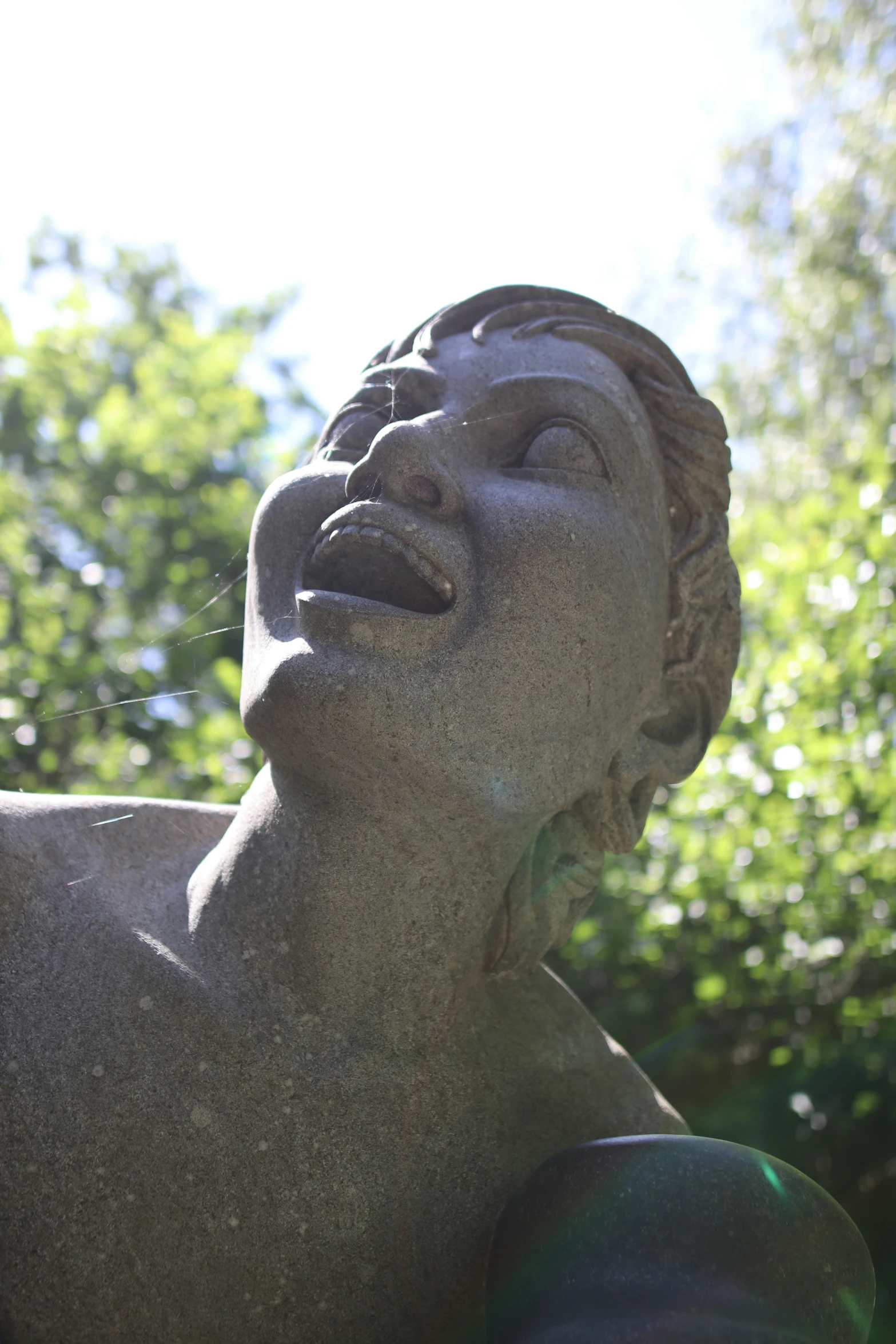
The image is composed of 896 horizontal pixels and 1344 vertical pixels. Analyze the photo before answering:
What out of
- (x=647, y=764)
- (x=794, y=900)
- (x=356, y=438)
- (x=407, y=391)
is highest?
(x=407, y=391)

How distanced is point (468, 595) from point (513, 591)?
0.08 metres

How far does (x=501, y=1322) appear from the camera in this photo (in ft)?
5.56

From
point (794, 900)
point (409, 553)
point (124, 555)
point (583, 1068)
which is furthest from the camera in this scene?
point (124, 555)

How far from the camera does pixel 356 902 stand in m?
1.96

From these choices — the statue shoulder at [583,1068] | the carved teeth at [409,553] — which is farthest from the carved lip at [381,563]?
→ the statue shoulder at [583,1068]

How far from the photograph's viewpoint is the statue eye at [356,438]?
2.30 m

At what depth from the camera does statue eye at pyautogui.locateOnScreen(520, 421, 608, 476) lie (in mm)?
2105

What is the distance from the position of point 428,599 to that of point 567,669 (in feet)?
0.90

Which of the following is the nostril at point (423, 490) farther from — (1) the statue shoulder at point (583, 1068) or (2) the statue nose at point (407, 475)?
(1) the statue shoulder at point (583, 1068)

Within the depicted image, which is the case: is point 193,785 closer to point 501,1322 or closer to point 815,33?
point 501,1322

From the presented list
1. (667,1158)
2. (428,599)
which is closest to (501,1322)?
(667,1158)

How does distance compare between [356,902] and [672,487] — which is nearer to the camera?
[356,902]

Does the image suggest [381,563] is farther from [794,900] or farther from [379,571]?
[794,900]

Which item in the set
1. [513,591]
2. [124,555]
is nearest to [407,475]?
[513,591]
